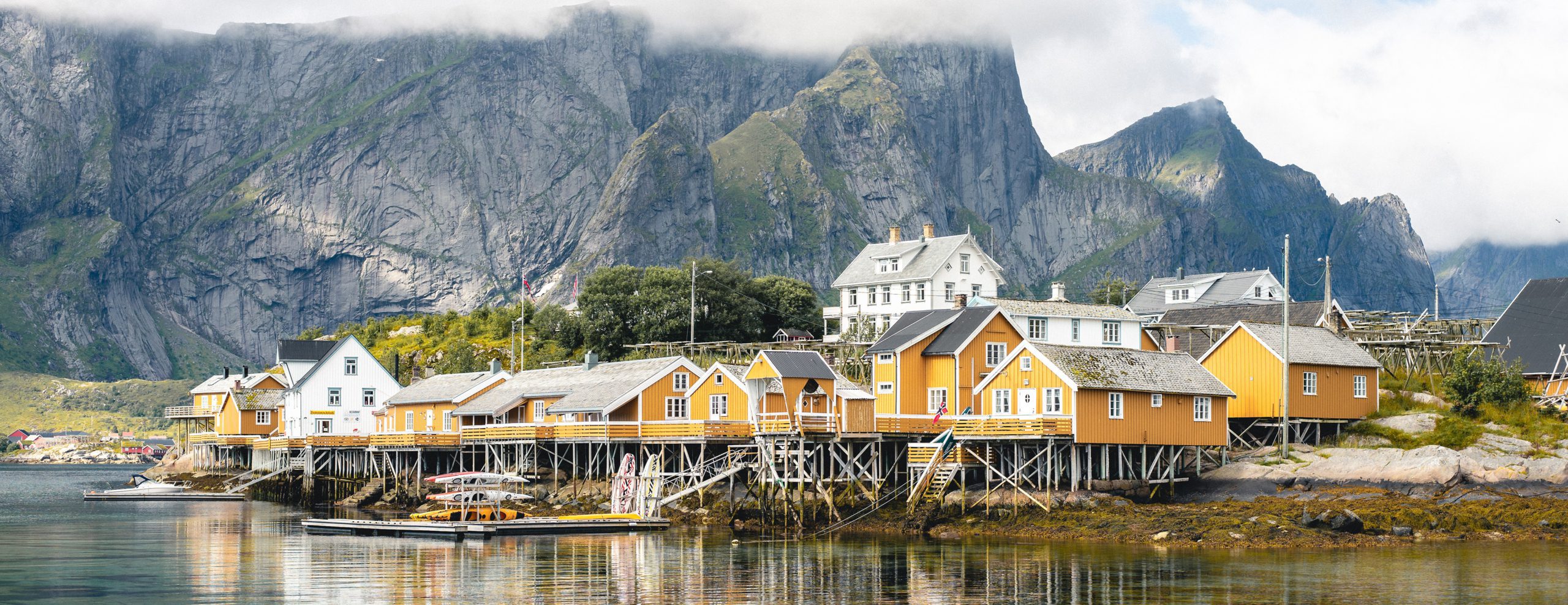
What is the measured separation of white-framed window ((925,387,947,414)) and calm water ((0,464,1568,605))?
12651 mm

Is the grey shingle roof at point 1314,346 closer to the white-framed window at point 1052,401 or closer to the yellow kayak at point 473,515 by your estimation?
the white-framed window at point 1052,401

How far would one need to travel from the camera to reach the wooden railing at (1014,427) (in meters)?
60.1

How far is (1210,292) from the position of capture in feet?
406

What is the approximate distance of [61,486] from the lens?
131 meters

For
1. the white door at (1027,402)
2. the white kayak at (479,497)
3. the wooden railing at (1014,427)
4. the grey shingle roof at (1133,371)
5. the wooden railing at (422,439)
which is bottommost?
the white kayak at (479,497)

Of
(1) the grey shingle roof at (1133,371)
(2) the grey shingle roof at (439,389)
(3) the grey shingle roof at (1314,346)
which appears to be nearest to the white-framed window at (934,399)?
(1) the grey shingle roof at (1133,371)

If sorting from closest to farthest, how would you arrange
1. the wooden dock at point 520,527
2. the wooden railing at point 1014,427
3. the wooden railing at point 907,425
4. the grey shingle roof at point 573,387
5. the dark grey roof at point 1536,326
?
the wooden railing at point 1014,427 → the wooden dock at point 520,527 → the wooden railing at point 907,425 → the grey shingle roof at point 573,387 → the dark grey roof at point 1536,326

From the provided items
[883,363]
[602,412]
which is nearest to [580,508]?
[602,412]

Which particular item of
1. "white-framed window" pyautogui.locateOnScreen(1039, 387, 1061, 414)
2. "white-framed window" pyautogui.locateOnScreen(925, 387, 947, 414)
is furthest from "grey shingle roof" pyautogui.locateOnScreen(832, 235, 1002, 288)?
"white-framed window" pyautogui.locateOnScreen(1039, 387, 1061, 414)

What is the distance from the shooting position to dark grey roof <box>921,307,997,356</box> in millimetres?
69312

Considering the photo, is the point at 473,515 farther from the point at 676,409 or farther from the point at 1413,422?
the point at 1413,422

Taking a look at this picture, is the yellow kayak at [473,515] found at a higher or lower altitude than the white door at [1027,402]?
lower

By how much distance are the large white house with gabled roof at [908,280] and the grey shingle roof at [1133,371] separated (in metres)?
44.0

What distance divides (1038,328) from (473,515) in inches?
1225
